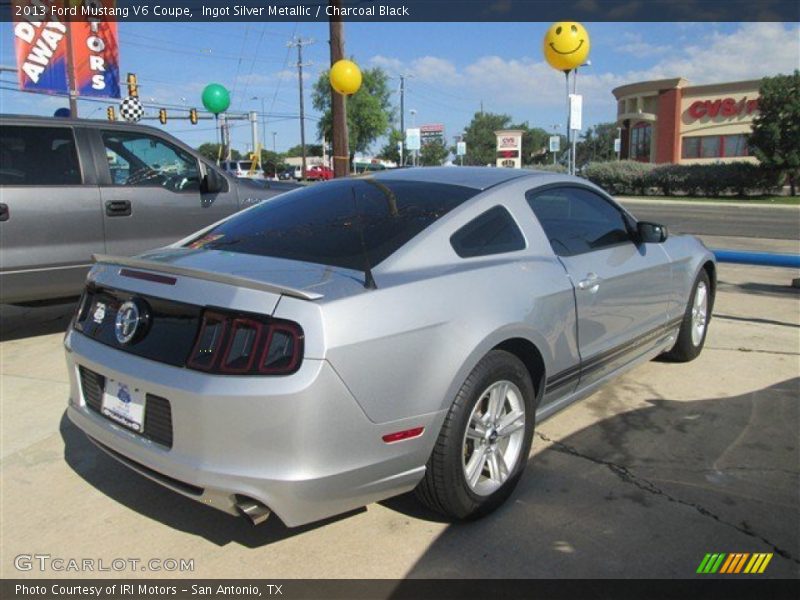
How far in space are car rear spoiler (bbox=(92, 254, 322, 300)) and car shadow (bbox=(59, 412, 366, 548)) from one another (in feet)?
3.44

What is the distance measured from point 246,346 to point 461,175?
1844 millimetres

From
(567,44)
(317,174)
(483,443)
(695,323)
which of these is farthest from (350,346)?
(317,174)

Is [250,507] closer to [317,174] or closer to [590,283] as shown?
[590,283]

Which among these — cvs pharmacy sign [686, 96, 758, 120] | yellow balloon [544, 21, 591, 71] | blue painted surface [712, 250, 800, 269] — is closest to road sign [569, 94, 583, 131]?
yellow balloon [544, 21, 591, 71]

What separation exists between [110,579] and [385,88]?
70.7m

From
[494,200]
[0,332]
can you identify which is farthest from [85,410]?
[0,332]

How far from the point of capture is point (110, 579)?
102 inches

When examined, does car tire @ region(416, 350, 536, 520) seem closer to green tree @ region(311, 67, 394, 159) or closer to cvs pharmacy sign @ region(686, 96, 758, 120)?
cvs pharmacy sign @ region(686, 96, 758, 120)

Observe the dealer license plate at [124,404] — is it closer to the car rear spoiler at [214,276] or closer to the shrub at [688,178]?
the car rear spoiler at [214,276]

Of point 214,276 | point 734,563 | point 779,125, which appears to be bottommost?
point 734,563

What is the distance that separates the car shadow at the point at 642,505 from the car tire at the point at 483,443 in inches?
5.5

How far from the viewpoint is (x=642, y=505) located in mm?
3037

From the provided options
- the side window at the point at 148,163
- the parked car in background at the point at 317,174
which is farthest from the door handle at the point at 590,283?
the parked car in background at the point at 317,174

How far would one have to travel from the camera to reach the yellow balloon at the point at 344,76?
508 inches
